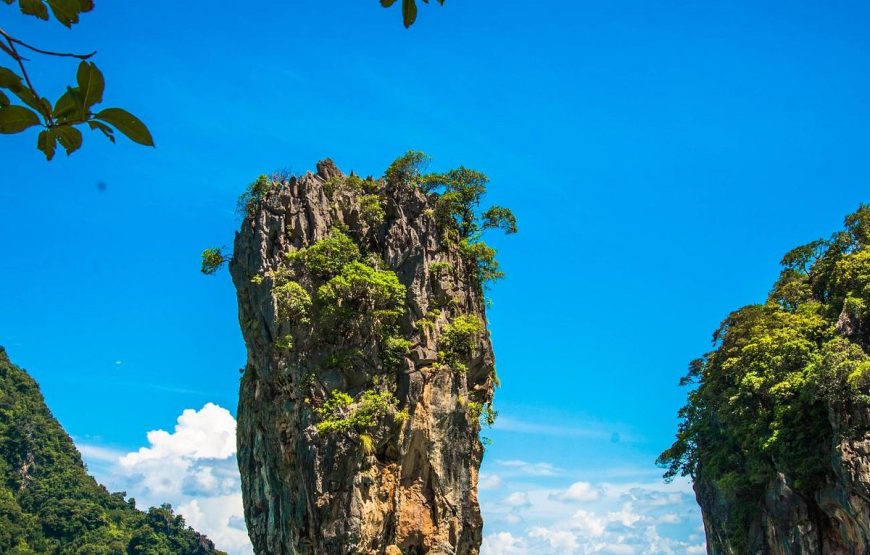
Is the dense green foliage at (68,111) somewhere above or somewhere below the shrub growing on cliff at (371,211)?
below

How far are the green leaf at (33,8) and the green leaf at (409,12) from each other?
89 cm

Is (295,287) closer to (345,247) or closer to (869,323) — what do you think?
(345,247)

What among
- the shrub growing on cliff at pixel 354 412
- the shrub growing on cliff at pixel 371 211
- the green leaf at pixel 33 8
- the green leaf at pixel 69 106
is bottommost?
the green leaf at pixel 69 106

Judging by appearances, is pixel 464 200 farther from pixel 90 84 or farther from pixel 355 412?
pixel 90 84

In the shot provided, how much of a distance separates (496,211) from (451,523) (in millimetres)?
10156

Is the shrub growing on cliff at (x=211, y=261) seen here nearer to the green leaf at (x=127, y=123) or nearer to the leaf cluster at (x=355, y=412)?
the leaf cluster at (x=355, y=412)

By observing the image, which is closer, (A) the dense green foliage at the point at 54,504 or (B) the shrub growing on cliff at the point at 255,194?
(B) the shrub growing on cliff at the point at 255,194

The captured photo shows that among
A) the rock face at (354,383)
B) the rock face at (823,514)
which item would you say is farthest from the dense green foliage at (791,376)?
the rock face at (354,383)

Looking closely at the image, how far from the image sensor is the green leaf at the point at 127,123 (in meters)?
1.63

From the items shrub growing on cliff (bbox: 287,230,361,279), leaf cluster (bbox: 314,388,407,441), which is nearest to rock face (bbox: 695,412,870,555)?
leaf cluster (bbox: 314,388,407,441)

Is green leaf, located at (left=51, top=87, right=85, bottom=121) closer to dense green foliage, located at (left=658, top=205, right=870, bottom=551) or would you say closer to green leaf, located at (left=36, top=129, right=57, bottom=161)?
green leaf, located at (left=36, top=129, right=57, bottom=161)

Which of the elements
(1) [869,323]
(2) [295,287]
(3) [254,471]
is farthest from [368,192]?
(1) [869,323]

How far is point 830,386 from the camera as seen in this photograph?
23000 mm

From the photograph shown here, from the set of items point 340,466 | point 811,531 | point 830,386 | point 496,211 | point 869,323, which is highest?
point 496,211
